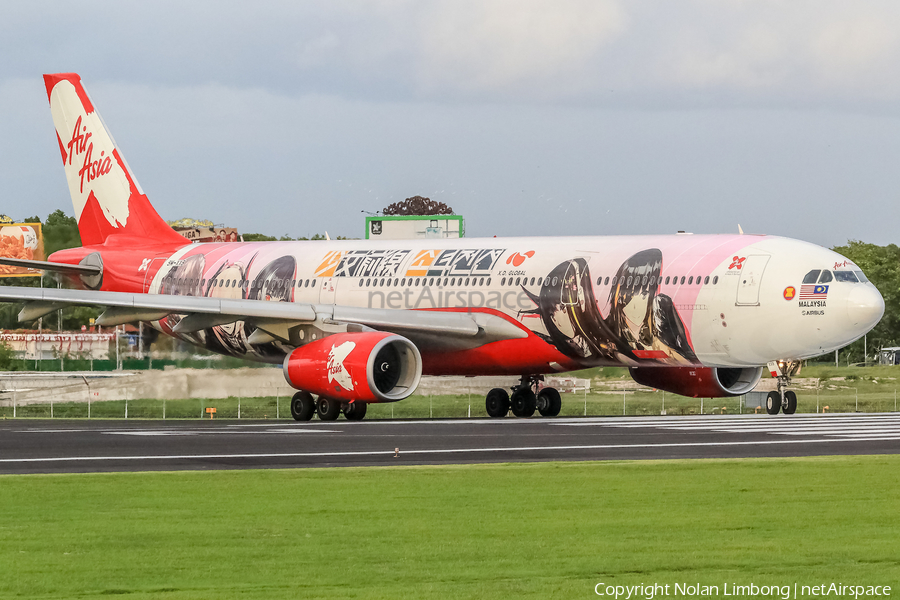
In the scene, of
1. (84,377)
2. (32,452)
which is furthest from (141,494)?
(84,377)

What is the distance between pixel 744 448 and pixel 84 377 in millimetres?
26033

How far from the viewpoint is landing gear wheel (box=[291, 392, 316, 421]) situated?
28469mm

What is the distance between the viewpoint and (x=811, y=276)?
2520 centimetres

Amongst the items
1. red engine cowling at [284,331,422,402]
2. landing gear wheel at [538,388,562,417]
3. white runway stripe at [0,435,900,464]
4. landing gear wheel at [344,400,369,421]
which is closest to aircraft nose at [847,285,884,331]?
→ white runway stripe at [0,435,900,464]

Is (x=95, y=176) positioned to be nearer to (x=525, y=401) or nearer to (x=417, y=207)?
(x=525, y=401)

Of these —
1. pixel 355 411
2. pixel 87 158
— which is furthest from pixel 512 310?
pixel 87 158

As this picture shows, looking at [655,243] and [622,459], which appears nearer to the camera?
[622,459]

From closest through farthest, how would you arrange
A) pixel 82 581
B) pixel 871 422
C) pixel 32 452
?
pixel 82 581 < pixel 32 452 < pixel 871 422

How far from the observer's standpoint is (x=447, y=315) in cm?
2892

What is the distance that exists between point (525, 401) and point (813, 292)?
8.34 metres

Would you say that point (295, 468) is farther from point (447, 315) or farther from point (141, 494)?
point (447, 315)

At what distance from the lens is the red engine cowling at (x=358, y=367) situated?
25.5 m

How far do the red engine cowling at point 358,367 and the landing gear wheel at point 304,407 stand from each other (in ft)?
5.64

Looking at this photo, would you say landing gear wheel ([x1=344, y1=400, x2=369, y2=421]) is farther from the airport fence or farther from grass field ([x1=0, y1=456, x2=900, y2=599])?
grass field ([x1=0, y1=456, x2=900, y2=599])
